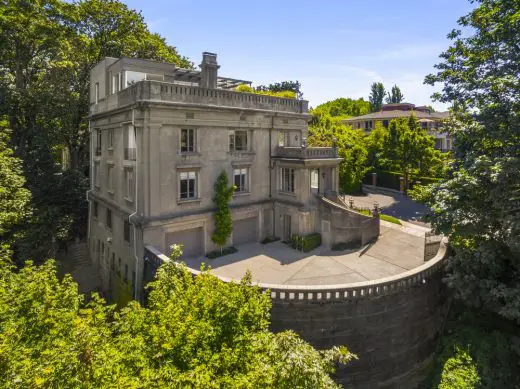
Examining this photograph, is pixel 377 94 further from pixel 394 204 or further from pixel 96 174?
pixel 96 174

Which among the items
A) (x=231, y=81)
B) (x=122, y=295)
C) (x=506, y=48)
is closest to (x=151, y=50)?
(x=231, y=81)

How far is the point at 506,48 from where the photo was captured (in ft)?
56.9

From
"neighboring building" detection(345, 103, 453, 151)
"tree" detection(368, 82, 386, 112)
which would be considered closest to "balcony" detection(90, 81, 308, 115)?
"neighboring building" detection(345, 103, 453, 151)

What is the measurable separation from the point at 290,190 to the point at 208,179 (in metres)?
7.28

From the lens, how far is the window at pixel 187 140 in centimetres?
2411

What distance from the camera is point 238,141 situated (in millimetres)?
27422

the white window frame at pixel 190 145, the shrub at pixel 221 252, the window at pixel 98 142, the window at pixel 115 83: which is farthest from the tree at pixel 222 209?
the window at pixel 98 142

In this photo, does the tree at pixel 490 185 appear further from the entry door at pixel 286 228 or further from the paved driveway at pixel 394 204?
the paved driveway at pixel 394 204

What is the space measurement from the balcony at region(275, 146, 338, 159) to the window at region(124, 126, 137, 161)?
11.7 m

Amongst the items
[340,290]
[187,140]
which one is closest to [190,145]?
[187,140]

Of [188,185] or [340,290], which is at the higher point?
[188,185]

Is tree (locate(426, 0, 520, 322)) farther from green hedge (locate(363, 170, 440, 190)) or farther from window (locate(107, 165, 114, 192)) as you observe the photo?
green hedge (locate(363, 170, 440, 190))

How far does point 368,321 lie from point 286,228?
12884 mm

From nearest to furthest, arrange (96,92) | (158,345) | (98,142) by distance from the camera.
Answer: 1. (158,345)
2. (96,92)
3. (98,142)
